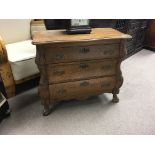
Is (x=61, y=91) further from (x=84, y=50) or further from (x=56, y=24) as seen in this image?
(x=56, y=24)

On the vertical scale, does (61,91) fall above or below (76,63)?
below

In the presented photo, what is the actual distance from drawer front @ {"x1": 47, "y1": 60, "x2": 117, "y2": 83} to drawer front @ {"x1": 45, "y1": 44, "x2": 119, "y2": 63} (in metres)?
0.05

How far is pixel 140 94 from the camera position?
2010 mm

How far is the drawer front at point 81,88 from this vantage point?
155 cm

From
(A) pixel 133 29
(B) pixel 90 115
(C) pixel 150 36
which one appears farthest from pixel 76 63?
(C) pixel 150 36

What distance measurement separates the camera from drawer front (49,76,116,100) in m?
1.55

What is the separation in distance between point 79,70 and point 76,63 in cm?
8

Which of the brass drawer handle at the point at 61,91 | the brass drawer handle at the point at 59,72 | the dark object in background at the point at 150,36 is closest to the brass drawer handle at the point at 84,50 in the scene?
the brass drawer handle at the point at 59,72

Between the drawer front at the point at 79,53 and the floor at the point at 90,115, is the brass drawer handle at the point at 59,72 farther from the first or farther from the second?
the floor at the point at 90,115

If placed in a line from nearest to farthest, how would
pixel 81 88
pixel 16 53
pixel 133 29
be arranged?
1. pixel 81 88
2. pixel 16 53
3. pixel 133 29

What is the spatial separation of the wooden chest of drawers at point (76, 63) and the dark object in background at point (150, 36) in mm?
2048

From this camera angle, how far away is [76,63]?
1.47m

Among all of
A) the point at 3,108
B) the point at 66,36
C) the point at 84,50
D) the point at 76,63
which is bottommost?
the point at 3,108

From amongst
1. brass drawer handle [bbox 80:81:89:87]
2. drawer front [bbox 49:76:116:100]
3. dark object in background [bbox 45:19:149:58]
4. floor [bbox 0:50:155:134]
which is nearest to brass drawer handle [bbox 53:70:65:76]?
drawer front [bbox 49:76:116:100]
